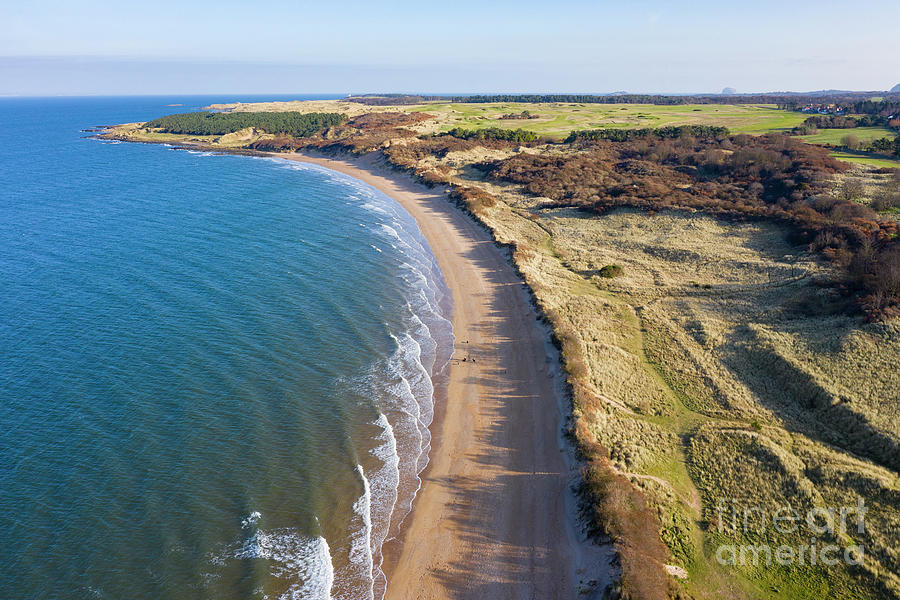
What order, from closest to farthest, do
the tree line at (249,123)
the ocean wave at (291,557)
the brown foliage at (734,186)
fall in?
the ocean wave at (291,557) < the brown foliage at (734,186) < the tree line at (249,123)

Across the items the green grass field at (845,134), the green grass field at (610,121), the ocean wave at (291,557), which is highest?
the green grass field at (610,121)

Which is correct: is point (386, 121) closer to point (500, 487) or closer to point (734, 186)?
point (734, 186)

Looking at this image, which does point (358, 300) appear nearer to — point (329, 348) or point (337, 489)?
point (329, 348)

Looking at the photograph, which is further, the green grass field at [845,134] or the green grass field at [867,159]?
the green grass field at [845,134]

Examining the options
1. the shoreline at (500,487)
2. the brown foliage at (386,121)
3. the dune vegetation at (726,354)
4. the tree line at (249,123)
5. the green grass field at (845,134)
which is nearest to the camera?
the shoreline at (500,487)

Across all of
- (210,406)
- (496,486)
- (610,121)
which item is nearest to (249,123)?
(610,121)

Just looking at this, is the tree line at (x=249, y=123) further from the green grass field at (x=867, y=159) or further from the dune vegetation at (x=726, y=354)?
the green grass field at (x=867, y=159)

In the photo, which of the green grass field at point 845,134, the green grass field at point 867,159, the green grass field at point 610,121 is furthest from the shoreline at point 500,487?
the green grass field at point 610,121
